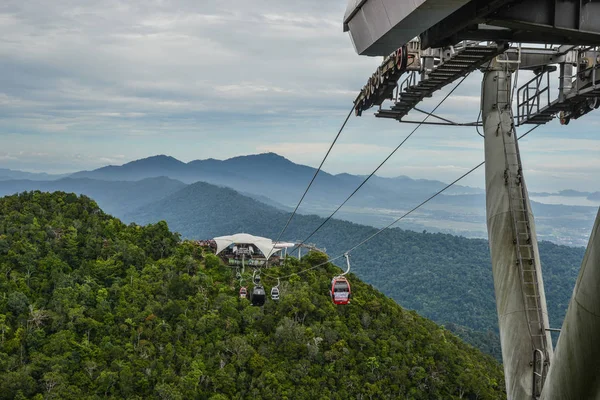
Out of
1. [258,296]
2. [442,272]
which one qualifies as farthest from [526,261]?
[442,272]

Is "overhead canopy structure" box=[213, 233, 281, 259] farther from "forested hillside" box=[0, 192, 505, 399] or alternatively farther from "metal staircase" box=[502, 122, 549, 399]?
"metal staircase" box=[502, 122, 549, 399]

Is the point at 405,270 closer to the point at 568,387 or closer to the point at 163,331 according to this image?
the point at 163,331

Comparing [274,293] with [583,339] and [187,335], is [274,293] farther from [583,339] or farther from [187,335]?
[583,339]

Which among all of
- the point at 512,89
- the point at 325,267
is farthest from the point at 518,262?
the point at 325,267

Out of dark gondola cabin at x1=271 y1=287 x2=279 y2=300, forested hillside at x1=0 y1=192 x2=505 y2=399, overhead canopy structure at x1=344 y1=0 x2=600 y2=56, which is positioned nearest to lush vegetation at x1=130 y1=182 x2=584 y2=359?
forested hillside at x1=0 y1=192 x2=505 y2=399

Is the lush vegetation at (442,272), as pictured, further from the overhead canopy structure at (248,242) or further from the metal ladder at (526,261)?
the metal ladder at (526,261)

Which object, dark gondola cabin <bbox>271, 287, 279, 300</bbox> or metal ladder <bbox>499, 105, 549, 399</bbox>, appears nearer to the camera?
metal ladder <bbox>499, 105, 549, 399</bbox>

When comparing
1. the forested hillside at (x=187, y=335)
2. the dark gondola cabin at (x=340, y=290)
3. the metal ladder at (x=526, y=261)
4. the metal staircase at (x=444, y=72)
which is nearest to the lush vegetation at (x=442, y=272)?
the forested hillside at (x=187, y=335)
